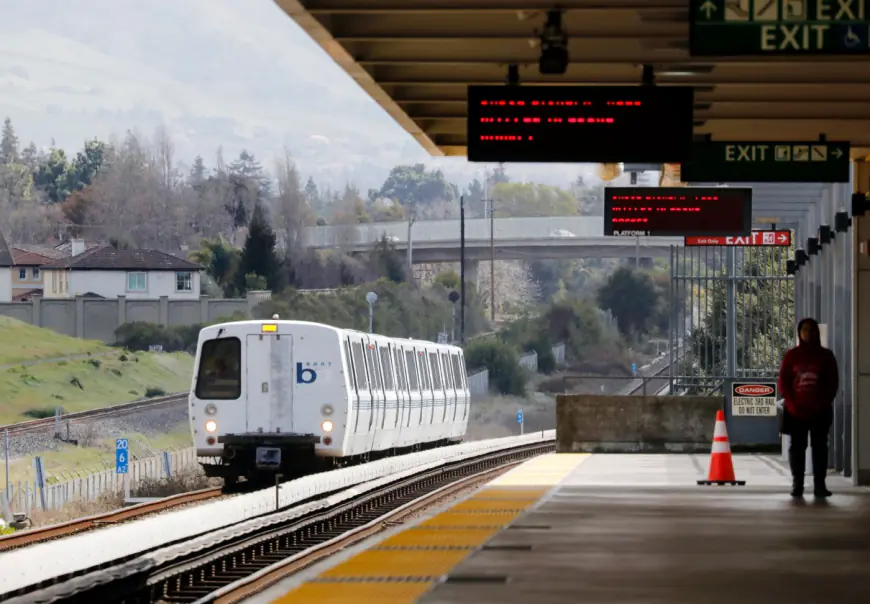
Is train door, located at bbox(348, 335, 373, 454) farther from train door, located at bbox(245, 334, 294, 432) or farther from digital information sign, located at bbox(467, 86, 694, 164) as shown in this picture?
digital information sign, located at bbox(467, 86, 694, 164)

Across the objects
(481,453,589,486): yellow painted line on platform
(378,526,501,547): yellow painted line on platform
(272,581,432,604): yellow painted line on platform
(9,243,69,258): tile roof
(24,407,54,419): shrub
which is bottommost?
(24,407,54,419): shrub

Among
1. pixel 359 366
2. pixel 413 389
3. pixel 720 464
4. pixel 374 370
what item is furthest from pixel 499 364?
pixel 720 464

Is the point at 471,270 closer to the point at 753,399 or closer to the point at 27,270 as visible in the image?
the point at 27,270

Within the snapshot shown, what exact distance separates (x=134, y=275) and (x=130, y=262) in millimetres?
979

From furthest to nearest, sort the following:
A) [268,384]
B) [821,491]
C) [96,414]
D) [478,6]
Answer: [96,414], [268,384], [821,491], [478,6]

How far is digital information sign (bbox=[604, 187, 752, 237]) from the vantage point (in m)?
22.9

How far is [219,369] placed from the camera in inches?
1043

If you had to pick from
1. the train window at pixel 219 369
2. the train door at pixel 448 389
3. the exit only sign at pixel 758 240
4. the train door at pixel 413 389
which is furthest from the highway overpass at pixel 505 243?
the train window at pixel 219 369

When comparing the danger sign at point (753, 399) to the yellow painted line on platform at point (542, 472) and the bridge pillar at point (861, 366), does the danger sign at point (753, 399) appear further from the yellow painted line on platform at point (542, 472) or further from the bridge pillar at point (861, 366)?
the bridge pillar at point (861, 366)

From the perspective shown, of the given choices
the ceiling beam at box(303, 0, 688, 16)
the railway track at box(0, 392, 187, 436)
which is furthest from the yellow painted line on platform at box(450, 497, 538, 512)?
the railway track at box(0, 392, 187, 436)

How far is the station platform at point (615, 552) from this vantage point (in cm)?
958

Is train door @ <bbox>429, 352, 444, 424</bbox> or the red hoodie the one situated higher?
the red hoodie

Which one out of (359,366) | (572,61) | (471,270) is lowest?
(359,366)

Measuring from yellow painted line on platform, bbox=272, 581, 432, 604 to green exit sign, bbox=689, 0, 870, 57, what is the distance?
11.8ft
